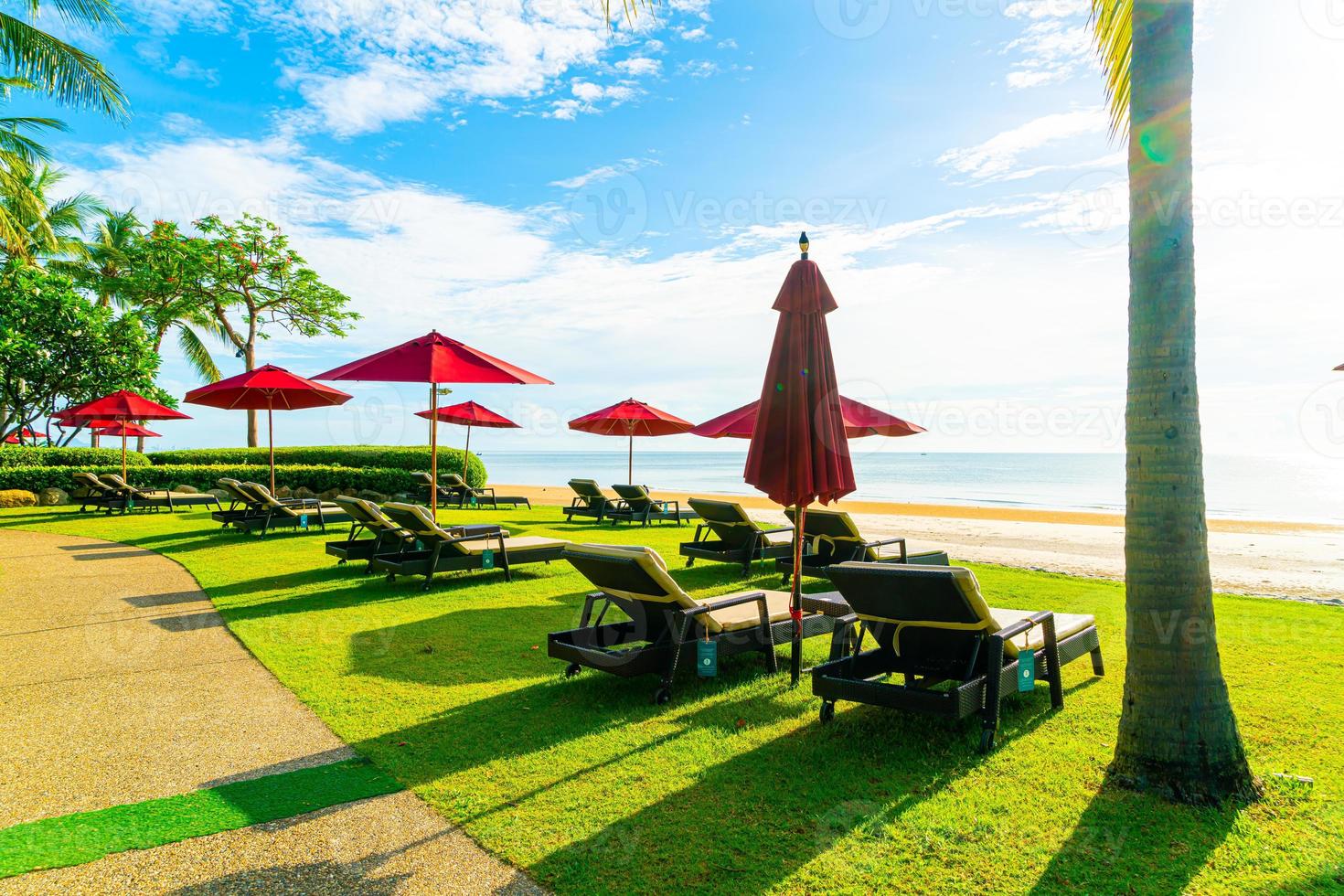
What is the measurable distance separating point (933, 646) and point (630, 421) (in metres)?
13.2

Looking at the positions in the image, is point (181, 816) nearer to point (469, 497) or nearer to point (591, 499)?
point (591, 499)

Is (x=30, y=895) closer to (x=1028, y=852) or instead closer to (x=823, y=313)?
(x=1028, y=852)

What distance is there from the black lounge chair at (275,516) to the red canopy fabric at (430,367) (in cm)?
497

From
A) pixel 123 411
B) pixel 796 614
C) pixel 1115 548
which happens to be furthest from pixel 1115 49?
pixel 123 411

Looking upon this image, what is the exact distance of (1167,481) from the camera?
10.6 feet

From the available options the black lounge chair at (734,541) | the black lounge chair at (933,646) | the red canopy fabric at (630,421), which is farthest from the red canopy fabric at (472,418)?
the black lounge chair at (933,646)

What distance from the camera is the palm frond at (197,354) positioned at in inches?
1214

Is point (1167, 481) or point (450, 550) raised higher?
point (1167, 481)

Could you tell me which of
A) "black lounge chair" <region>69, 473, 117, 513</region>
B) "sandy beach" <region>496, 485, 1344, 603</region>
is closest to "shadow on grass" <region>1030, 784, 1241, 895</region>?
"sandy beach" <region>496, 485, 1344, 603</region>

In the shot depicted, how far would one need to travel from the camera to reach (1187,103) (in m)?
3.34

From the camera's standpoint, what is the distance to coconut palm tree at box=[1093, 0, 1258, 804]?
3225mm

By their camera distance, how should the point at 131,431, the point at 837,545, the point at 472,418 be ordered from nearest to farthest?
the point at 837,545 < the point at 472,418 < the point at 131,431

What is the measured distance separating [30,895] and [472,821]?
1.47m

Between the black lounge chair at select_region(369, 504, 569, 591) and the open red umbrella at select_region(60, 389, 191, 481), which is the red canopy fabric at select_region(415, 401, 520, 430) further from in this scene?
the black lounge chair at select_region(369, 504, 569, 591)
